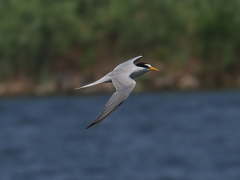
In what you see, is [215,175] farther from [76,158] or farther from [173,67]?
[173,67]

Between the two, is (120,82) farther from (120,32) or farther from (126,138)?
(120,32)

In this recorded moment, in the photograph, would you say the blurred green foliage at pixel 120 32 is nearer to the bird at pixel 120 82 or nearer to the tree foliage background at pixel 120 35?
the tree foliage background at pixel 120 35

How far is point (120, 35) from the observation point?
1499 inches

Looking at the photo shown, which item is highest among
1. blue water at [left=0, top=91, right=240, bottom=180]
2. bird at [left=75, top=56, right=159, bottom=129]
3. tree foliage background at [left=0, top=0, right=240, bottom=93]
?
bird at [left=75, top=56, right=159, bottom=129]

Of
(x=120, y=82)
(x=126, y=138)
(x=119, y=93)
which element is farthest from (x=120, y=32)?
(x=119, y=93)

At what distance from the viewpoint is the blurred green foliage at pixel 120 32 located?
37.3m

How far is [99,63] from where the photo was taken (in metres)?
37.2

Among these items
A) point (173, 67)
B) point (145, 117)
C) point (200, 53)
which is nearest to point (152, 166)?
point (145, 117)

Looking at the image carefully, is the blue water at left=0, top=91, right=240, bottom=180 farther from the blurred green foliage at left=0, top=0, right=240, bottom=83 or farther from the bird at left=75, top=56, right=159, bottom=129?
the bird at left=75, top=56, right=159, bottom=129

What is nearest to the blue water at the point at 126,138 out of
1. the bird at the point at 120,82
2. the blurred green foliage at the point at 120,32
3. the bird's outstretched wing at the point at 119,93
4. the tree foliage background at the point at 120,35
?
the tree foliage background at the point at 120,35

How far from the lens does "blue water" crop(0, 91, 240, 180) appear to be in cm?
2173

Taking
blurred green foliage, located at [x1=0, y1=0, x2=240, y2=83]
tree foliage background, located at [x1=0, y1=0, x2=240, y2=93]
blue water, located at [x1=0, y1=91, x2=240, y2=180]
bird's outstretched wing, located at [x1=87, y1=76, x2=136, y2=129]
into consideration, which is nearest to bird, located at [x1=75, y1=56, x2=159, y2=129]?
bird's outstretched wing, located at [x1=87, y1=76, x2=136, y2=129]

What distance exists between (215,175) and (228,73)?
17.6 meters

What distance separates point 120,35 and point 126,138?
12123mm
